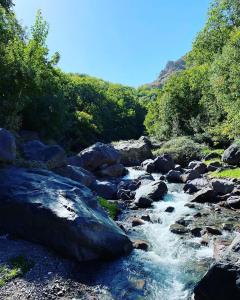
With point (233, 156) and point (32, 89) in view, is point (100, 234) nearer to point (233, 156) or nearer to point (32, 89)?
point (32, 89)

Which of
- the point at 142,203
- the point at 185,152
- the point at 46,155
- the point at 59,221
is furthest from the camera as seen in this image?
the point at 185,152

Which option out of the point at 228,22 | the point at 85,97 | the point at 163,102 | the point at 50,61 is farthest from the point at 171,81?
the point at 85,97

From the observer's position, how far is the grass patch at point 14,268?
12.4 metres

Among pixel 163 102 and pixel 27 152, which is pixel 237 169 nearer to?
pixel 27 152

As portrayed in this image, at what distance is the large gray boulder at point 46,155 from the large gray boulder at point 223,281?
55.5ft

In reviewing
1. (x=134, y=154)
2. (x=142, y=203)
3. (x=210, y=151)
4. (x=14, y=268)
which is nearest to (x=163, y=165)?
(x=210, y=151)

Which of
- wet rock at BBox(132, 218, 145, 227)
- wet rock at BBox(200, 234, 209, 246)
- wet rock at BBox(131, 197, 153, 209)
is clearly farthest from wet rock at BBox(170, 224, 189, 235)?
wet rock at BBox(131, 197, 153, 209)

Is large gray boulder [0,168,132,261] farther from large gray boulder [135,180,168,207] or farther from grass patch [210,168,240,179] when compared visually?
grass patch [210,168,240,179]

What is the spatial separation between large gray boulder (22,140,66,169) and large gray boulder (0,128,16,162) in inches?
245

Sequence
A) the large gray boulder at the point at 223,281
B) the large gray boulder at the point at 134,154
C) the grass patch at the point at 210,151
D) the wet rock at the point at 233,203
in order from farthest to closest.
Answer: the large gray boulder at the point at 134,154
the grass patch at the point at 210,151
the wet rock at the point at 233,203
the large gray boulder at the point at 223,281

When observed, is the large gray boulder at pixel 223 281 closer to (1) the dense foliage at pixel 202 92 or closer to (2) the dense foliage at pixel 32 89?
(2) the dense foliage at pixel 32 89

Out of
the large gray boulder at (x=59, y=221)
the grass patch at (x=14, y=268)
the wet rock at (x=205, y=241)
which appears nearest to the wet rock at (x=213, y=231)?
the wet rock at (x=205, y=241)

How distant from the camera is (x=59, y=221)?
14953 millimetres

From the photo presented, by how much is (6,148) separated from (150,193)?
12075 mm
